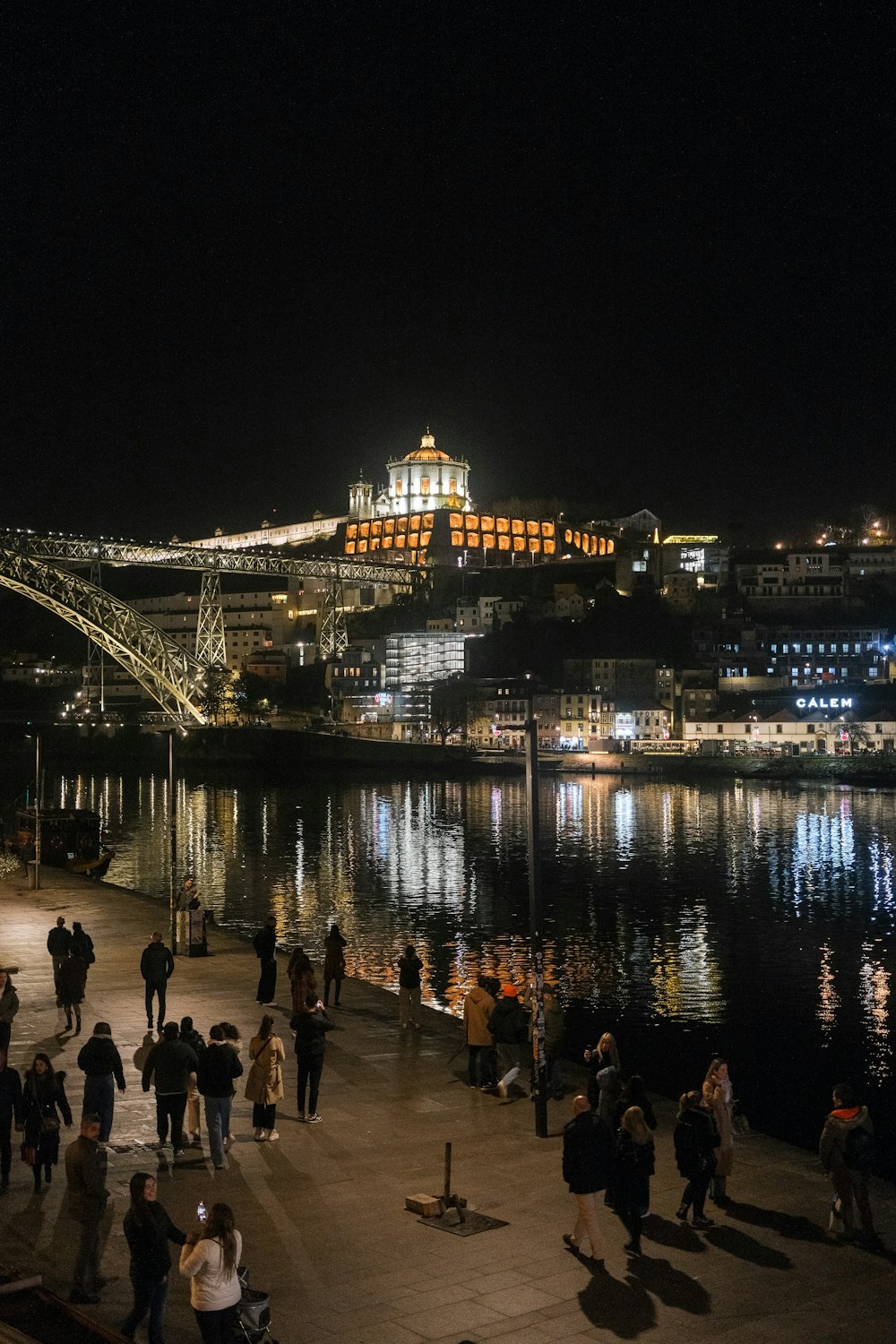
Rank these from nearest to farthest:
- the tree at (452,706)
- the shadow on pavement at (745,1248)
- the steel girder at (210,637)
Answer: the shadow on pavement at (745,1248), the steel girder at (210,637), the tree at (452,706)

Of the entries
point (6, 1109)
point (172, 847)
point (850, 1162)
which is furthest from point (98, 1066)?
point (172, 847)

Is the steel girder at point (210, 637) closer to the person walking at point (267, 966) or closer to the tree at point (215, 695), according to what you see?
the tree at point (215, 695)

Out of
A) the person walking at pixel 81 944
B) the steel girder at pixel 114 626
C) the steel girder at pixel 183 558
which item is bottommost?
the person walking at pixel 81 944

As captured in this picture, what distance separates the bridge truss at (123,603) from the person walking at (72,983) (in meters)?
48.7

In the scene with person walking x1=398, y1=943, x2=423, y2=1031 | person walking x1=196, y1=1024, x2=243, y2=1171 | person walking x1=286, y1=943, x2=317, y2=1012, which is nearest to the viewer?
person walking x1=196, y1=1024, x2=243, y2=1171

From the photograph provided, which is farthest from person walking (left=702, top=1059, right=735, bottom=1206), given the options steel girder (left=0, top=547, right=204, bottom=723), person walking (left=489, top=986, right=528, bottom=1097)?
steel girder (left=0, top=547, right=204, bottom=723)

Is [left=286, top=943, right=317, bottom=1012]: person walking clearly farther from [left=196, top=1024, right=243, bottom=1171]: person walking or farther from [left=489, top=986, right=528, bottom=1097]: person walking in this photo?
[left=196, top=1024, right=243, bottom=1171]: person walking

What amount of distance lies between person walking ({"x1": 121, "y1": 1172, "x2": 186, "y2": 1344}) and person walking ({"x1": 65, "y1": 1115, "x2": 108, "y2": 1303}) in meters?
0.58

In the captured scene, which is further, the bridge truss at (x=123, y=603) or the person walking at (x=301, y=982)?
the bridge truss at (x=123, y=603)

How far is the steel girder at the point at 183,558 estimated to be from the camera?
63.4 meters

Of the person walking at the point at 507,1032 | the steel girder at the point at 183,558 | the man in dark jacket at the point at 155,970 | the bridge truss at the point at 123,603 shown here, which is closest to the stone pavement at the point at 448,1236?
the person walking at the point at 507,1032

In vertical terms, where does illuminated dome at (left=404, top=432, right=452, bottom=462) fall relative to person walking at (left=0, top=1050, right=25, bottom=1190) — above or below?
above

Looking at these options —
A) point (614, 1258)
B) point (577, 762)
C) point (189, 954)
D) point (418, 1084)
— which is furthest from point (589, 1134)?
point (577, 762)

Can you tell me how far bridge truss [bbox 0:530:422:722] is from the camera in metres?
60.7
